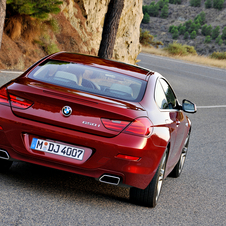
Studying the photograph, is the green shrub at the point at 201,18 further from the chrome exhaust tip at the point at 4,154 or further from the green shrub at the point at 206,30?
the chrome exhaust tip at the point at 4,154

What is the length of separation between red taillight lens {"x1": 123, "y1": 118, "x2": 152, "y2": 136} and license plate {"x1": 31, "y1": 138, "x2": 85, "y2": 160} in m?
0.49

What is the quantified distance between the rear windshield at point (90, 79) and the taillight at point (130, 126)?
452 mm

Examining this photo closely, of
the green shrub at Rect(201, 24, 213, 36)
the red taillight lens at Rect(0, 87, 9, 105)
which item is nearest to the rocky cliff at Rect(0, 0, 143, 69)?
the red taillight lens at Rect(0, 87, 9, 105)

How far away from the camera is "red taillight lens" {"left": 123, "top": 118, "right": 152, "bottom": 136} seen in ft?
13.0

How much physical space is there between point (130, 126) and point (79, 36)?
51.2 feet

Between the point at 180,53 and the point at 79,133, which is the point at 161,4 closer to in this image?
the point at 180,53

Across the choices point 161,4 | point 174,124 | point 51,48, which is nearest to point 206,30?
point 161,4

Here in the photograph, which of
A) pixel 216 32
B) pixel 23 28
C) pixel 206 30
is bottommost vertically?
pixel 206 30

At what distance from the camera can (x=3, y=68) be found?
1357cm

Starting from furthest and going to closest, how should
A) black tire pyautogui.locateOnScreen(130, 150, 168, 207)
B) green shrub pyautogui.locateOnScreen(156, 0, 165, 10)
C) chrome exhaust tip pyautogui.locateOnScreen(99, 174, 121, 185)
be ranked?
green shrub pyautogui.locateOnScreen(156, 0, 165, 10), black tire pyautogui.locateOnScreen(130, 150, 168, 207), chrome exhaust tip pyautogui.locateOnScreen(99, 174, 121, 185)

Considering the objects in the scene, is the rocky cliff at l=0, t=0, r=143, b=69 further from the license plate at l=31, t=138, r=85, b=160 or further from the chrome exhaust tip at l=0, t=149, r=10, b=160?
the license plate at l=31, t=138, r=85, b=160

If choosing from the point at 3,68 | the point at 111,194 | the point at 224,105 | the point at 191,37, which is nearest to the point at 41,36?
the point at 3,68

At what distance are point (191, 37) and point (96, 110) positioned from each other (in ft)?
291

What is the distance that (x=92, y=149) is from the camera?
3955 mm
